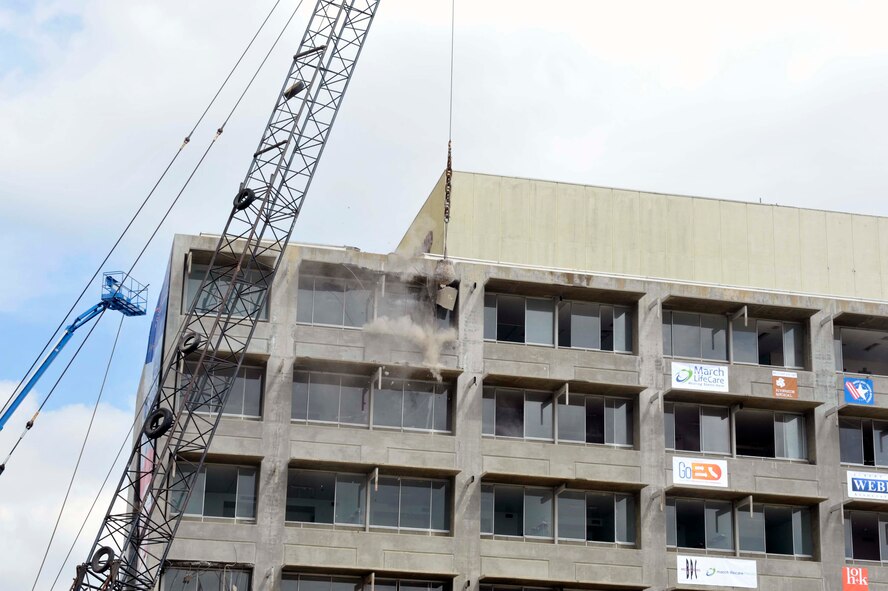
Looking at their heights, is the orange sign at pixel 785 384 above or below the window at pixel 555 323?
below

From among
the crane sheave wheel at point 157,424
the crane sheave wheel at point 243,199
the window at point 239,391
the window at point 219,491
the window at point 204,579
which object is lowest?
the window at point 204,579

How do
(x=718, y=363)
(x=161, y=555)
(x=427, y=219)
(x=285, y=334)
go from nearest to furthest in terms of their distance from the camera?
(x=161, y=555), (x=285, y=334), (x=718, y=363), (x=427, y=219)

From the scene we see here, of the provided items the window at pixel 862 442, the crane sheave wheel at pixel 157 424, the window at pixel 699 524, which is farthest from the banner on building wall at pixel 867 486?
the crane sheave wheel at pixel 157 424

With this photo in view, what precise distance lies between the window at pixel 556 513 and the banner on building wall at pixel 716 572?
3073mm

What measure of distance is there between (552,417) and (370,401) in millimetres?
9801

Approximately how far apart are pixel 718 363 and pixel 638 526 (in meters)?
10.1

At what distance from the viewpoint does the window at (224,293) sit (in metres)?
66.1

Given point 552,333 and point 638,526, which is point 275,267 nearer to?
point 552,333

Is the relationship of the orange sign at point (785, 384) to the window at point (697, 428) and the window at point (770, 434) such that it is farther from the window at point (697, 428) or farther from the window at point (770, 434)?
the window at point (697, 428)

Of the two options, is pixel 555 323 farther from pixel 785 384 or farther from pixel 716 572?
pixel 716 572

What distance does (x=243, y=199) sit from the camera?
6800cm

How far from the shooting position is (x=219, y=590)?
62406mm

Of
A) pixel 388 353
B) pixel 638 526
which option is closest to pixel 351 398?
pixel 388 353

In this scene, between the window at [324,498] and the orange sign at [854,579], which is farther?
the orange sign at [854,579]
